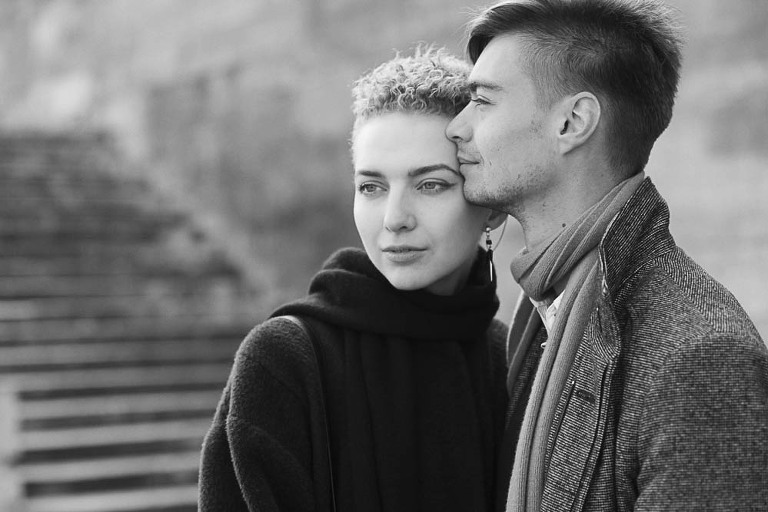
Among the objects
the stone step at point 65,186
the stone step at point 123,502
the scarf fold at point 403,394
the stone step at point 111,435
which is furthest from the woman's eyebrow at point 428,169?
the stone step at point 65,186

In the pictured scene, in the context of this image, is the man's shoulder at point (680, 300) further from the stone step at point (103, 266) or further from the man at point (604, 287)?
the stone step at point (103, 266)

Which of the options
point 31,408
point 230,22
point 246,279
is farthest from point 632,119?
point 230,22

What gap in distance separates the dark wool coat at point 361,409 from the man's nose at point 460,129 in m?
0.33

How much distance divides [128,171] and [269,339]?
7.50 metres

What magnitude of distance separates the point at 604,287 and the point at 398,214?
0.49m

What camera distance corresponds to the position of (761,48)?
4.24 metres

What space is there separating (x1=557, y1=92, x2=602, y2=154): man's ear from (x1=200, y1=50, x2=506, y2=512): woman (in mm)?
255

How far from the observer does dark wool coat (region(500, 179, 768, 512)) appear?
150 cm

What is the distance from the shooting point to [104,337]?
20.7 ft

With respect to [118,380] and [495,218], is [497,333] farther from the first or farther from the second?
[118,380]

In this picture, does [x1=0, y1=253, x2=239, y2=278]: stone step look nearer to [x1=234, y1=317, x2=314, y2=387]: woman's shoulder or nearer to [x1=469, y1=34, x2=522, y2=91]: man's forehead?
[x1=234, y1=317, x2=314, y2=387]: woman's shoulder

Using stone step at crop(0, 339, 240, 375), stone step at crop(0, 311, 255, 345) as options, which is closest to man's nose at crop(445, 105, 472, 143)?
stone step at crop(0, 339, 240, 375)

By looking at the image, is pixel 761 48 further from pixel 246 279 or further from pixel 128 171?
pixel 128 171

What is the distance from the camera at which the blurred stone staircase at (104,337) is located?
518 cm
